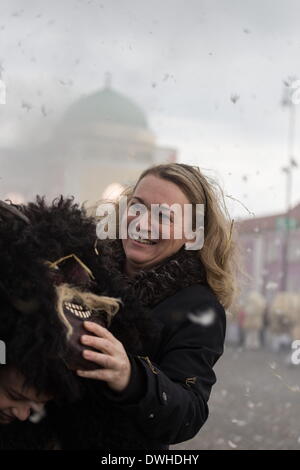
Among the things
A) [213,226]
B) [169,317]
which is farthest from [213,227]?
[169,317]

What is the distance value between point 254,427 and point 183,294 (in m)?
6.08

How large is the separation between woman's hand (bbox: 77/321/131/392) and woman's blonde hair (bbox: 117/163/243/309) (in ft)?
1.88

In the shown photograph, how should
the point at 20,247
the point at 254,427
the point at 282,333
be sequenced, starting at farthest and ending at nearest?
the point at 282,333
the point at 254,427
the point at 20,247

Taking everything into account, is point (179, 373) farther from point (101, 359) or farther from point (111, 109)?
point (111, 109)

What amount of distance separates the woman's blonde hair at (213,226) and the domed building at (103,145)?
1302 inches

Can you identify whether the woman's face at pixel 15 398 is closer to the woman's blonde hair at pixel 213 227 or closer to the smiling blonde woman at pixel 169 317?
the smiling blonde woman at pixel 169 317

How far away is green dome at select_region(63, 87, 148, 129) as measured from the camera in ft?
131

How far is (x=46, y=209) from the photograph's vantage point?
5.29 feet

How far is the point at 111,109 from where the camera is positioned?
41.9m

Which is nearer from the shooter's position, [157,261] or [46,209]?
[46,209]

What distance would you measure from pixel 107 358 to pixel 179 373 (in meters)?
0.29

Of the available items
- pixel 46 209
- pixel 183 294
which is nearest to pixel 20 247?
pixel 46 209
